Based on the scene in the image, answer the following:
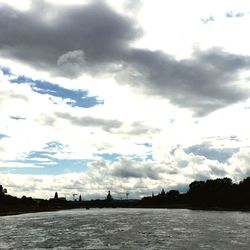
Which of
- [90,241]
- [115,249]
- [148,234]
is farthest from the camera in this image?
[148,234]

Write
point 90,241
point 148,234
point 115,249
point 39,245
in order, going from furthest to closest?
point 148,234 < point 90,241 < point 39,245 < point 115,249

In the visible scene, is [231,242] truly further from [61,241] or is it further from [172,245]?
[61,241]

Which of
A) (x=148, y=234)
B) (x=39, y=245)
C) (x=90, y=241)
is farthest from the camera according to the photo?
(x=148, y=234)

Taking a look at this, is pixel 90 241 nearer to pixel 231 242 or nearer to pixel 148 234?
pixel 148 234

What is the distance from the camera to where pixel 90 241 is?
2847 inches

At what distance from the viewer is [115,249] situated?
61469mm

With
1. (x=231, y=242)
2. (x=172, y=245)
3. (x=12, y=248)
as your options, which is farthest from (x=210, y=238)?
(x=12, y=248)

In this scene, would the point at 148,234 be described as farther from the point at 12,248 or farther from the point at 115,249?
the point at 12,248

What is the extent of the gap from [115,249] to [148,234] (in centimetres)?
2150

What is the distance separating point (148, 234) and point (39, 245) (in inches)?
860

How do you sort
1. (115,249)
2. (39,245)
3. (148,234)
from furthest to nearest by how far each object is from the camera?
1. (148,234)
2. (39,245)
3. (115,249)

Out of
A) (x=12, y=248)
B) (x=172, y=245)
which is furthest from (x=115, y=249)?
(x=12, y=248)

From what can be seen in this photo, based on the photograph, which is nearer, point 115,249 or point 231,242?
point 115,249

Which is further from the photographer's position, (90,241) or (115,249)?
(90,241)
